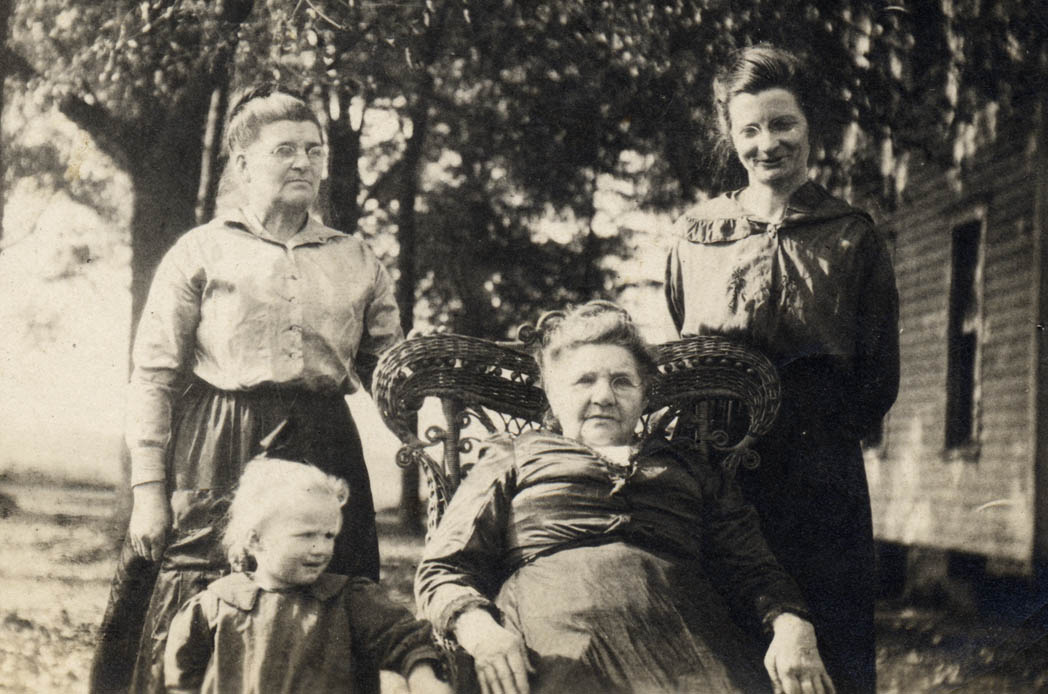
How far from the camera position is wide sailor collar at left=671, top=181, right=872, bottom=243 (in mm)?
3289

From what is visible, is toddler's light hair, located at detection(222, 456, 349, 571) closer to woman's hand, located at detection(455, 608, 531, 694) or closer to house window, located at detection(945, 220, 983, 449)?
woman's hand, located at detection(455, 608, 531, 694)

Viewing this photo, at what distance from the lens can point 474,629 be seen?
9.11 ft

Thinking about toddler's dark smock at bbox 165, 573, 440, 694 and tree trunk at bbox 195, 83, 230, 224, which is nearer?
toddler's dark smock at bbox 165, 573, 440, 694

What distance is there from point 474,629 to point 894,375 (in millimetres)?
1402

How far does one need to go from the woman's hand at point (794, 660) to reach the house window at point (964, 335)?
810 millimetres

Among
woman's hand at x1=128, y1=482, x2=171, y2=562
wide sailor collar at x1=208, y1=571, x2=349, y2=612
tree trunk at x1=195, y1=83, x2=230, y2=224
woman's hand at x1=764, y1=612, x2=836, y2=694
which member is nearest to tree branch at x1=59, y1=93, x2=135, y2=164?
tree trunk at x1=195, y1=83, x2=230, y2=224

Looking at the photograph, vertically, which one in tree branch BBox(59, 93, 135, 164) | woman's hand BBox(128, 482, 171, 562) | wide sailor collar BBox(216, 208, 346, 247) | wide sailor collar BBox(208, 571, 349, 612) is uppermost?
tree branch BBox(59, 93, 135, 164)

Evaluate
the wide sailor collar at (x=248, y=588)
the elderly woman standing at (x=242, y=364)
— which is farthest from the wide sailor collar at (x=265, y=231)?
the wide sailor collar at (x=248, y=588)

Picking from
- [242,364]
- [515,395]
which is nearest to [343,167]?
[242,364]

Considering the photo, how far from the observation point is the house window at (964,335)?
3432mm

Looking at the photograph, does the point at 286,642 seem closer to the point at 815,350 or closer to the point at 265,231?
the point at 265,231

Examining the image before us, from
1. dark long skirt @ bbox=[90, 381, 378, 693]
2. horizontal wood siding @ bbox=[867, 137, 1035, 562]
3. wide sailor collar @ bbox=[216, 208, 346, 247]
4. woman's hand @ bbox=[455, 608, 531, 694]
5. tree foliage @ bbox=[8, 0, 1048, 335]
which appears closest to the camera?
woman's hand @ bbox=[455, 608, 531, 694]

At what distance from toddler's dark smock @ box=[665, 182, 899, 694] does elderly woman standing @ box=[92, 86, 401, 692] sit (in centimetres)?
91

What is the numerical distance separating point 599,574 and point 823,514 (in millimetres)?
718
